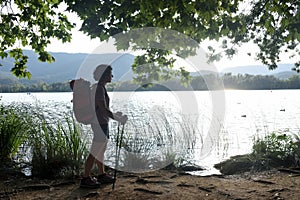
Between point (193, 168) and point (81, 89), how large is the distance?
415cm

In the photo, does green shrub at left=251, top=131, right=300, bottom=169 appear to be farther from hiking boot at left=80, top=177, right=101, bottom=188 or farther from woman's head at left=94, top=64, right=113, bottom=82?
woman's head at left=94, top=64, right=113, bottom=82

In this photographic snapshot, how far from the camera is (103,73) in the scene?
4.64 meters

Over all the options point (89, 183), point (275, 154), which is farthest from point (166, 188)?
point (275, 154)

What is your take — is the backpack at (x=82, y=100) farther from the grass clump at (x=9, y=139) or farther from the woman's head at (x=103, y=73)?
the grass clump at (x=9, y=139)

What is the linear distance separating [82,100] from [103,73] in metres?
0.60

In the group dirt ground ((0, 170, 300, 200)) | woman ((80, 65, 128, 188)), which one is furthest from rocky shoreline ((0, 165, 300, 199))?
woman ((80, 65, 128, 188))

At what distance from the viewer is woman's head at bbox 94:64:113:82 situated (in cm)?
463

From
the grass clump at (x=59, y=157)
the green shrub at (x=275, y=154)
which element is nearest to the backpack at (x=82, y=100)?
the grass clump at (x=59, y=157)

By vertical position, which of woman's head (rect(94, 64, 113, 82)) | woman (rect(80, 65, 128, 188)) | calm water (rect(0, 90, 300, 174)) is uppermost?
woman's head (rect(94, 64, 113, 82))

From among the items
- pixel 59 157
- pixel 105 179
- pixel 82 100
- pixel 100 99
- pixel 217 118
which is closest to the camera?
pixel 82 100

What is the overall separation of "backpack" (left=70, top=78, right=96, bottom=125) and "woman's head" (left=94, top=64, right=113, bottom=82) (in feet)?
1.05

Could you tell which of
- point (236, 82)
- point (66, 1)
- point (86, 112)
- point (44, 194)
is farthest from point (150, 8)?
point (236, 82)

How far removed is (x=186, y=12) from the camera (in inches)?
171

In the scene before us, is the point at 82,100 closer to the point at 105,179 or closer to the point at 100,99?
the point at 100,99
